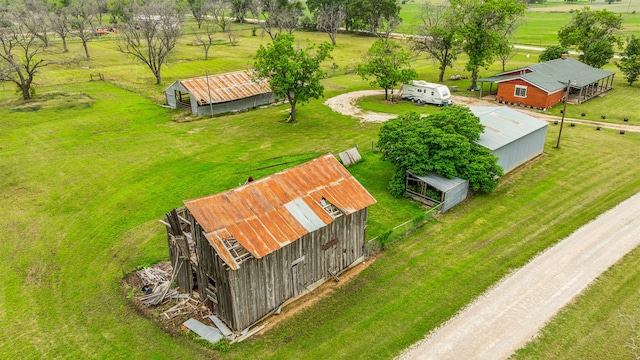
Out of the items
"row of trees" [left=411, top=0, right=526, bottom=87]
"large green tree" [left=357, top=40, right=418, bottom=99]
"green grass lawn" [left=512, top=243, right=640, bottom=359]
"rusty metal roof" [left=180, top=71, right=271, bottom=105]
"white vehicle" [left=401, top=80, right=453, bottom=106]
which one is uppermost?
"row of trees" [left=411, top=0, right=526, bottom=87]

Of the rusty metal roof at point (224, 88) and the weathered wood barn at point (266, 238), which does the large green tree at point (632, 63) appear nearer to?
the rusty metal roof at point (224, 88)

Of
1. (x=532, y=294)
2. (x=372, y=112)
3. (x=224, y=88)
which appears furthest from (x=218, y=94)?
(x=532, y=294)

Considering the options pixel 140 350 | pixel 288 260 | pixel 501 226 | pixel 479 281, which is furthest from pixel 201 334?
pixel 501 226

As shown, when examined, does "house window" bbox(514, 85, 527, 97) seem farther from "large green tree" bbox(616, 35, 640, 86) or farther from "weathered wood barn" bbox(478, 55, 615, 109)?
"large green tree" bbox(616, 35, 640, 86)

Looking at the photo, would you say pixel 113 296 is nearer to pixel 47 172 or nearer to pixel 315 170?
pixel 315 170

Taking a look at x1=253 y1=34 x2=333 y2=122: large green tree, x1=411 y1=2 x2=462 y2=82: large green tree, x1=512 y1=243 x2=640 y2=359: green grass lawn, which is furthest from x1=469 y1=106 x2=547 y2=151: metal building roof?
x1=411 y1=2 x2=462 y2=82: large green tree

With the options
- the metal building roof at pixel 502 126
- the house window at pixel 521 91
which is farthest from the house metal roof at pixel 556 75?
the metal building roof at pixel 502 126

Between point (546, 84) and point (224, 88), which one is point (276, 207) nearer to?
point (224, 88)
